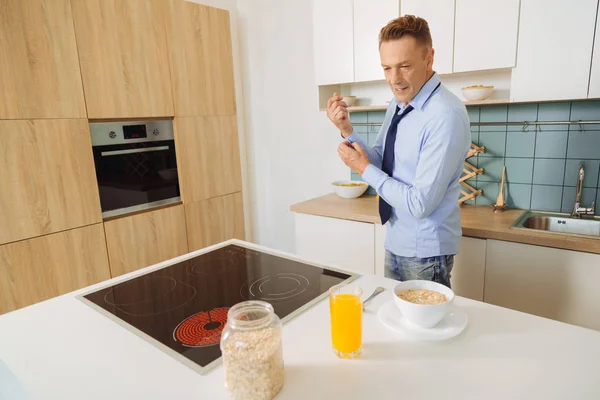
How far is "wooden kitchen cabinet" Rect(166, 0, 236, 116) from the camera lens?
2676mm

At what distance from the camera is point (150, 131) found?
2.63 meters

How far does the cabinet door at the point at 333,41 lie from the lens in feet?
7.88

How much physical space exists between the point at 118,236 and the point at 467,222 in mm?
2025

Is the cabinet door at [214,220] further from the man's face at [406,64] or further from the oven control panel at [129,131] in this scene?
the man's face at [406,64]

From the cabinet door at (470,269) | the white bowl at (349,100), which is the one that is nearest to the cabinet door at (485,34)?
the white bowl at (349,100)

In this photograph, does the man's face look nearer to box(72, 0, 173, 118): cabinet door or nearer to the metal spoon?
the metal spoon

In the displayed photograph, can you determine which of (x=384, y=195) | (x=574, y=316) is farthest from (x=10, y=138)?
(x=574, y=316)

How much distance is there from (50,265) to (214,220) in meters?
1.16

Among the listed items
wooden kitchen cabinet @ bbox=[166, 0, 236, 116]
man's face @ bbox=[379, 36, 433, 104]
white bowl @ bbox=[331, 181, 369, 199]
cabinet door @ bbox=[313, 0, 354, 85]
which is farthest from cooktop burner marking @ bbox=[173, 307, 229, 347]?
wooden kitchen cabinet @ bbox=[166, 0, 236, 116]

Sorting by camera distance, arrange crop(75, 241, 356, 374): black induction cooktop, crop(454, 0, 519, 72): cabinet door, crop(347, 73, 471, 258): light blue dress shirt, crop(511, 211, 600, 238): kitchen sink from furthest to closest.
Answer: crop(511, 211, 600, 238): kitchen sink
crop(454, 0, 519, 72): cabinet door
crop(347, 73, 471, 258): light blue dress shirt
crop(75, 241, 356, 374): black induction cooktop

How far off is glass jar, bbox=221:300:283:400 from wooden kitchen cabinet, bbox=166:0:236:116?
7.33ft

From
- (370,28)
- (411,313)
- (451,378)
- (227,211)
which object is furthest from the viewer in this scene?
(227,211)

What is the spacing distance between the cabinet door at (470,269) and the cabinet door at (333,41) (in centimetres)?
120

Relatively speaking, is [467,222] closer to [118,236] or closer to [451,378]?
[451,378]
